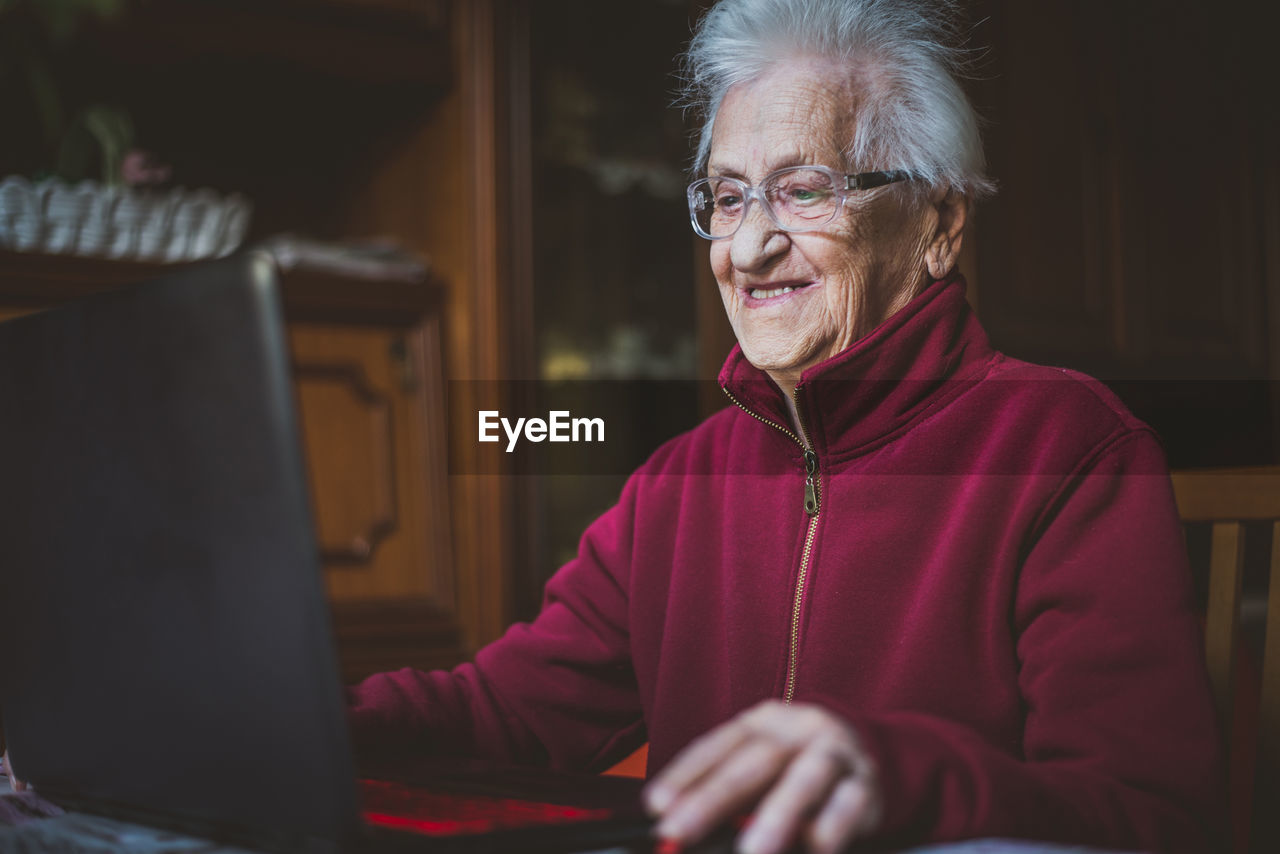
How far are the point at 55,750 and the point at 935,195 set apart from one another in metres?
0.67

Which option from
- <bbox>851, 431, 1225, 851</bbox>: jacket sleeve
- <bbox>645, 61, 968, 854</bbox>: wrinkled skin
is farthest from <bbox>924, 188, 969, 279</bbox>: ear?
<bbox>851, 431, 1225, 851</bbox>: jacket sleeve

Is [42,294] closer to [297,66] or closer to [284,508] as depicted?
[297,66]

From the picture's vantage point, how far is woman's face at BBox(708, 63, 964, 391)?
801 millimetres

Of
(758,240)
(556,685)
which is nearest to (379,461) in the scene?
(556,685)

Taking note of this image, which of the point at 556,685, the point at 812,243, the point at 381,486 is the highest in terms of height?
the point at 812,243

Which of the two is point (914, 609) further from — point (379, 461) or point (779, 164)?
point (379, 461)

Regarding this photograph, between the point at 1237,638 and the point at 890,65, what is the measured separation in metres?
0.48

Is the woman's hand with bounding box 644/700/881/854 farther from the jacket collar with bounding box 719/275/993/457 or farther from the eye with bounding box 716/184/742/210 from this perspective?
the eye with bounding box 716/184/742/210

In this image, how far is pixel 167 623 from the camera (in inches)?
16.9

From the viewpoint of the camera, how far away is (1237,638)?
79cm

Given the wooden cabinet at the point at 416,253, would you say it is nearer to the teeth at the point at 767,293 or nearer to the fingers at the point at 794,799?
the teeth at the point at 767,293

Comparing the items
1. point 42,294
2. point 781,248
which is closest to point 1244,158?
point 781,248

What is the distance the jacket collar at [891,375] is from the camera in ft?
2.49

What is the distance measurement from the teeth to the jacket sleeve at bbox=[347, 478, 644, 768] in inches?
7.5
